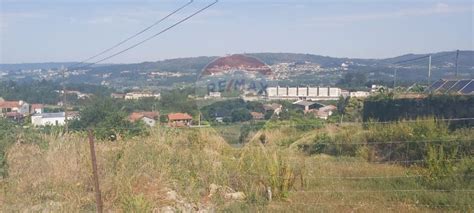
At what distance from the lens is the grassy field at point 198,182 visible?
21.7ft

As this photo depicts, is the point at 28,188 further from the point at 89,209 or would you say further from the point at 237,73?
the point at 237,73

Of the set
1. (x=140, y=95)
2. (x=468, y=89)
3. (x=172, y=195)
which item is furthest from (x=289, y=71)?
(x=172, y=195)

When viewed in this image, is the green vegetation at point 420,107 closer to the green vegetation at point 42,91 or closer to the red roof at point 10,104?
the green vegetation at point 42,91

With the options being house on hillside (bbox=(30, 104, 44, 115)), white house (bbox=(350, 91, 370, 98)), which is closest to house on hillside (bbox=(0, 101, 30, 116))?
house on hillside (bbox=(30, 104, 44, 115))

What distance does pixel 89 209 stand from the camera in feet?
20.9

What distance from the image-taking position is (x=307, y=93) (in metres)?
17.0

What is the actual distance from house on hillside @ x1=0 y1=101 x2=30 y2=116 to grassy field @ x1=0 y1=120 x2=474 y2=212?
4.97 metres

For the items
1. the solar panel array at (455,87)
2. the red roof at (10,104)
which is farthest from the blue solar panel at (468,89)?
the red roof at (10,104)

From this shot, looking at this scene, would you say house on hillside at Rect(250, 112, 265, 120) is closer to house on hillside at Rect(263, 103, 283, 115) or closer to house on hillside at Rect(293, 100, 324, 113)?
house on hillside at Rect(263, 103, 283, 115)

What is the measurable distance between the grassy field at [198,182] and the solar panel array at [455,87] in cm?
515

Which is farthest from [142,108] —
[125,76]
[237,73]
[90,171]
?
[90,171]

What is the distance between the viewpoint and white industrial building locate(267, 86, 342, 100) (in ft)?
51.1

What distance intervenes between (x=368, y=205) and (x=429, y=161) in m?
1.74

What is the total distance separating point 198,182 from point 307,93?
9.95 m
